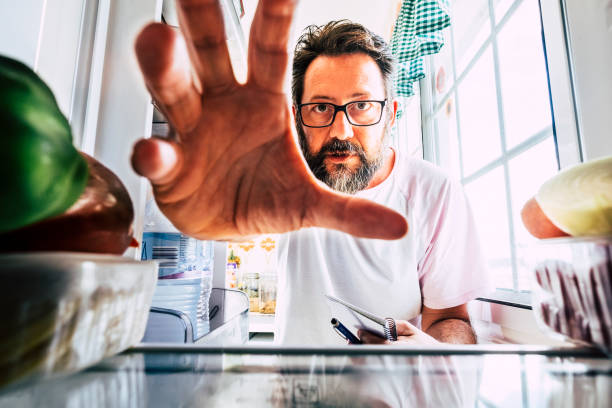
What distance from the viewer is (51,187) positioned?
0.56 feet

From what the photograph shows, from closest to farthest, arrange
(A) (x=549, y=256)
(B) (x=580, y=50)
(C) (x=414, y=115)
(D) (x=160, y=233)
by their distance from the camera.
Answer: (A) (x=549, y=256), (B) (x=580, y=50), (D) (x=160, y=233), (C) (x=414, y=115)

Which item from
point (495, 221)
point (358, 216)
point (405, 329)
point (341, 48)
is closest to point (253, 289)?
point (495, 221)

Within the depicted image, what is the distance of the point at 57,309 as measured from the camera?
16 cm

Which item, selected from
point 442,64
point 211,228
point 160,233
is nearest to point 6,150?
point 211,228

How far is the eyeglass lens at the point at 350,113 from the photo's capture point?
1.08 m

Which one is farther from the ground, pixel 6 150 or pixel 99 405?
pixel 6 150

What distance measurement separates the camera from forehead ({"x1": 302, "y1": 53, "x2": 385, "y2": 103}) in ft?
3.51

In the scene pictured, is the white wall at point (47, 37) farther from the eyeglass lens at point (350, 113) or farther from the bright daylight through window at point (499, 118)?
the bright daylight through window at point (499, 118)

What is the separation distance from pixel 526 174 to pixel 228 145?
1015 millimetres

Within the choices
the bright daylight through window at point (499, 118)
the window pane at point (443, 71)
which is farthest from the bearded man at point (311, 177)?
the window pane at point (443, 71)

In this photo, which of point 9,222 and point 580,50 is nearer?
point 9,222

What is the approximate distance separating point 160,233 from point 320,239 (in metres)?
0.51

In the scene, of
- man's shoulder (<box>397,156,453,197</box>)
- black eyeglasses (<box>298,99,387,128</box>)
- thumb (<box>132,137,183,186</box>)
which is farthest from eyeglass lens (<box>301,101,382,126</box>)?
thumb (<box>132,137,183,186</box>)

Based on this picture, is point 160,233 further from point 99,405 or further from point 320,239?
point 99,405
